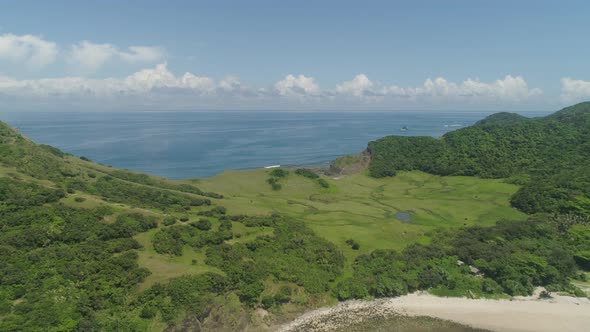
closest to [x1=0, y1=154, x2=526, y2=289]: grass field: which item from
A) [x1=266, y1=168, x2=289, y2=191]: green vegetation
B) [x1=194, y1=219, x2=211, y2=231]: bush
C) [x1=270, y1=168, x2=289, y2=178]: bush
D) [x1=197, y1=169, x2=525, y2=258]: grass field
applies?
[x1=197, y1=169, x2=525, y2=258]: grass field

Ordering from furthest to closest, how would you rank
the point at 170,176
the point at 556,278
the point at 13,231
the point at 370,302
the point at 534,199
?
the point at 170,176 < the point at 534,199 < the point at 556,278 < the point at 370,302 < the point at 13,231

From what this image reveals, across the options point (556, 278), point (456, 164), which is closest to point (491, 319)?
point (556, 278)

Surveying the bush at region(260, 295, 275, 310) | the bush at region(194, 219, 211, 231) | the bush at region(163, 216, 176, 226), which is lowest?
the bush at region(260, 295, 275, 310)

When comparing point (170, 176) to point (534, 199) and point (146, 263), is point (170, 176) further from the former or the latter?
point (534, 199)

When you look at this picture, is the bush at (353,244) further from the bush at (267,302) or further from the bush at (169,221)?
the bush at (169,221)

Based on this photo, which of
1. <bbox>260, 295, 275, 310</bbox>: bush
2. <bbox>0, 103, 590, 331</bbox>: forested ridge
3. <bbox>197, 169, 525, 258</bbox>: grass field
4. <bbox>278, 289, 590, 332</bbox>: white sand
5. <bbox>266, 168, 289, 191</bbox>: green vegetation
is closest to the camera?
<bbox>0, 103, 590, 331</bbox>: forested ridge

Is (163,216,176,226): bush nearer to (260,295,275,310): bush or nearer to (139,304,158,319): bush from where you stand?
(139,304,158,319): bush

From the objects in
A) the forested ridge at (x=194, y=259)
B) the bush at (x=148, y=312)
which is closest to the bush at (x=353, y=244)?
the forested ridge at (x=194, y=259)
